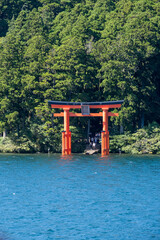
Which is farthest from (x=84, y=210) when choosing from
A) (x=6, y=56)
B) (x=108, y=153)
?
(x=6, y=56)

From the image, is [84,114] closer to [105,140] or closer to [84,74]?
[105,140]

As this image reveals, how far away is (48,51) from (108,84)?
11.0 metres

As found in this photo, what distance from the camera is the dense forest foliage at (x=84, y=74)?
2341 inches

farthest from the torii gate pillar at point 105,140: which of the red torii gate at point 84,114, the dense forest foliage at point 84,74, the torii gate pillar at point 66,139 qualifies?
the torii gate pillar at point 66,139

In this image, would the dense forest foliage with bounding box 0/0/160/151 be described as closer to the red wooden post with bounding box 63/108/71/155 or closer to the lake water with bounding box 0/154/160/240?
the red wooden post with bounding box 63/108/71/155

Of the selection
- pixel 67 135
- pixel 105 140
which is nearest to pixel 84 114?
pixel 67 135

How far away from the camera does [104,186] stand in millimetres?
34031

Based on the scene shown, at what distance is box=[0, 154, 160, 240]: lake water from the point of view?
2291 centimetres

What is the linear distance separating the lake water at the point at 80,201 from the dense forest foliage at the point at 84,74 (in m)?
14.3

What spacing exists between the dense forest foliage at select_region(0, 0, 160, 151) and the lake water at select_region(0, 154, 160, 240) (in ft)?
46.9

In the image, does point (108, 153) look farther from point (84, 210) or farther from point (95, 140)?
point (84, 210)

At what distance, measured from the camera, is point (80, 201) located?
2911 centimetres

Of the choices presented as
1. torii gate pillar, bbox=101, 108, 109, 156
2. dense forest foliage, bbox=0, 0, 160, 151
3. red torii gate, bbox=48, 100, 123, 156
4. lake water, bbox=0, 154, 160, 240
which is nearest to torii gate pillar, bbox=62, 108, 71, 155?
red torii gate, bbox=48, 100, 123, 156

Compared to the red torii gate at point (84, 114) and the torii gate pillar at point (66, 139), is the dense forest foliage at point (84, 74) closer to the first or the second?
the red torii gate at point (84, 114)
